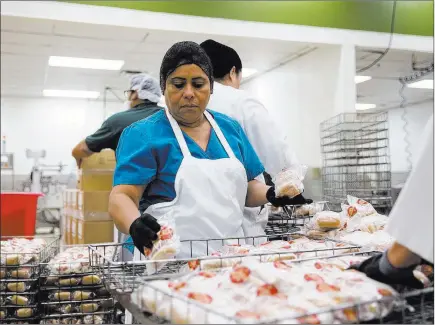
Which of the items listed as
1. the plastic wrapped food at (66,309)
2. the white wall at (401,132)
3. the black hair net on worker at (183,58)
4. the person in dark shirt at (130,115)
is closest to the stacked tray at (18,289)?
the plastic wrapped food at (66,309)

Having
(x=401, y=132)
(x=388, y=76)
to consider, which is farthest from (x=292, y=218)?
(x=401, y=132)

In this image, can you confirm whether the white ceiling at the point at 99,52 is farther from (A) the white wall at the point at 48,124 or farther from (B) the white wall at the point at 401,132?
(B) the white wall at the point at 401,132

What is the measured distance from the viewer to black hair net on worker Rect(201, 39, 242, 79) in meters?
2.64

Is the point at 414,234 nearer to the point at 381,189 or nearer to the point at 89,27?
the point at 381,189

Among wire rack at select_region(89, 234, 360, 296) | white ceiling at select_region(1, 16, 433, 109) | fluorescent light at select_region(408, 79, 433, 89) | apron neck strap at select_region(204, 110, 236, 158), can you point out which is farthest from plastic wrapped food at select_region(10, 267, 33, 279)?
fluorescent light at select_region(408, 79, 433, 89)

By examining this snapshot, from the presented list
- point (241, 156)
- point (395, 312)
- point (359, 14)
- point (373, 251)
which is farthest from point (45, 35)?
point (395, 312)

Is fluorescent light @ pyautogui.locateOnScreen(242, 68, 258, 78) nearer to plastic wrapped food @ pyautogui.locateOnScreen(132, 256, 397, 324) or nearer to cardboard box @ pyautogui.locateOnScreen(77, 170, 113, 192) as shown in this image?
cardboard box @ pyautogui.locateOnScreen(77, 170, 113, 192)

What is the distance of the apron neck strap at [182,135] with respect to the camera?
168 centimetres

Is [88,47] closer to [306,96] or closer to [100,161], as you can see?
[100,161]

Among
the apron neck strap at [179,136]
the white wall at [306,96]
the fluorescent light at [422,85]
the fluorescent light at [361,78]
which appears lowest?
the apron neck strap at [179,136]

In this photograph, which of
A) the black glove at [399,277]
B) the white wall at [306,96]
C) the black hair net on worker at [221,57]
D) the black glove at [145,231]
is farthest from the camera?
the white wall at [306,96]

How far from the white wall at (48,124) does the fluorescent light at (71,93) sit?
1.46ft

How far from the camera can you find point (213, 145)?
179 centimetres

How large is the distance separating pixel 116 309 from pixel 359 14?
15.7ft
